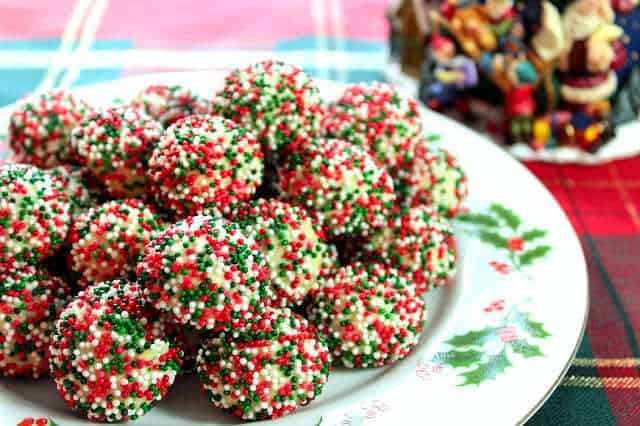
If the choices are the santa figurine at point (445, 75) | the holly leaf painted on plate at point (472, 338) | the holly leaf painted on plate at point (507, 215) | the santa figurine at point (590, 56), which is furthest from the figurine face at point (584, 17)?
the holly leaf painted on plate at point (472, 338)

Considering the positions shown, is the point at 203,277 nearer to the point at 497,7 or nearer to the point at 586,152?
the point at 497,7

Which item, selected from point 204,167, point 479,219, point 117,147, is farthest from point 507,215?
point 117,147

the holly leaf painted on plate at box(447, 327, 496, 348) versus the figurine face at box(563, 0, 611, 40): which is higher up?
the figurine face at box(563, 0, 611, 40)

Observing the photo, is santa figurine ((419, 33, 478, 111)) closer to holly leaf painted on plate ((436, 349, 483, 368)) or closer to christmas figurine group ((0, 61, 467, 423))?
christmas figurine group ((0, 61, 467, 423))

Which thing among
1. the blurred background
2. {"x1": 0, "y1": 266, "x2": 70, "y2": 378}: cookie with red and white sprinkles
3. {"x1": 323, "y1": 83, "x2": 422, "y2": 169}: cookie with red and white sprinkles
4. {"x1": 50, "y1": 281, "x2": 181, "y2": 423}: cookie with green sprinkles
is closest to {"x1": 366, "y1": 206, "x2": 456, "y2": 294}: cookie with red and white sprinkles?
{"x1": 323, "y1": 83, "x2": 422, "y2": 169}: cookie with red and white sprinkles

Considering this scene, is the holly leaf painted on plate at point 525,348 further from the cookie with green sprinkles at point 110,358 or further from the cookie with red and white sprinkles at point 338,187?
the cookie with green sprinkles at point 110,358

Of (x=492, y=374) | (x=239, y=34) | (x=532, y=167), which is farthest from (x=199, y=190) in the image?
(x=239, y=34)

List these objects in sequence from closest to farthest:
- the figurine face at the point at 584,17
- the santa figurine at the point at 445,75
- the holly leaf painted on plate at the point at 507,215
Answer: the holly leaf painted on plate at the point at 507,215
the figurine face at the point at 584,17
the santa figurine at the point at 445,75
